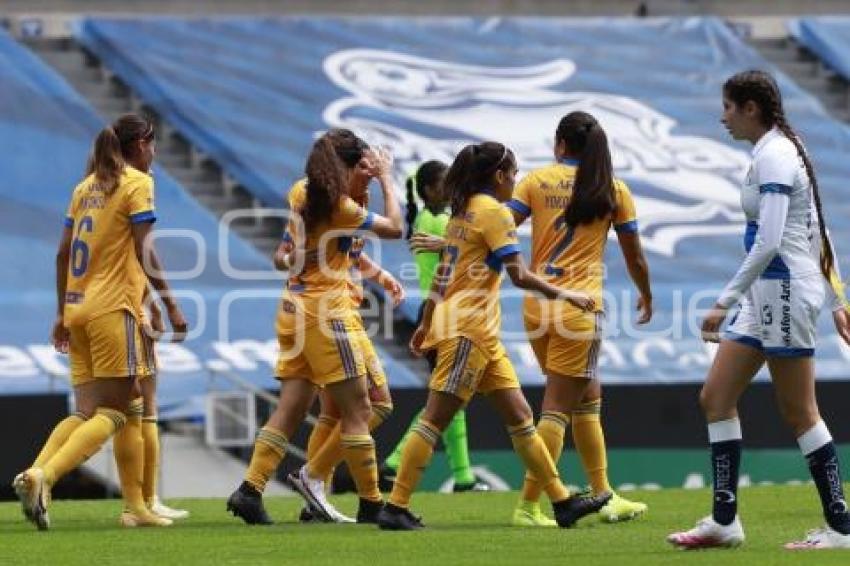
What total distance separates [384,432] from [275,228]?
5.73 meters

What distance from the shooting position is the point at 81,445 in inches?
418

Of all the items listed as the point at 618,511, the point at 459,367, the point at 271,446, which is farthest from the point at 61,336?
the point at 618,511

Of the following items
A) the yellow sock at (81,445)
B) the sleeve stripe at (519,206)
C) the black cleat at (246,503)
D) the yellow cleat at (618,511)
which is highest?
the sleeve stripe at (519,206)

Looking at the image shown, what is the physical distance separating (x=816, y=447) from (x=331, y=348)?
8.64 ft

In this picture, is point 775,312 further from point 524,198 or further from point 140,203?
point 140,203

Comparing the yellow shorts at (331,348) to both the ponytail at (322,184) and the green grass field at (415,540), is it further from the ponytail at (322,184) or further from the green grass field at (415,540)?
the green grass field at (415,540)

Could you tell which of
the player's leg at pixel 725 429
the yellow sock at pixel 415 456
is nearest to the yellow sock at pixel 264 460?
the yellow sock at pixel 415 456

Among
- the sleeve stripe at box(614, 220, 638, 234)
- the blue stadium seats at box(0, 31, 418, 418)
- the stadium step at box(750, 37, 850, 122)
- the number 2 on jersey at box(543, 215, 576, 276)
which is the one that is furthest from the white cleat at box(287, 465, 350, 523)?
the stadium step at box(750, 37, 850, 122)

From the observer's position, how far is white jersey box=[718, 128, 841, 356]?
8.86 meters

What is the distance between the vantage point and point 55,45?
82.3 ft

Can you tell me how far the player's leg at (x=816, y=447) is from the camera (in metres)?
9.09

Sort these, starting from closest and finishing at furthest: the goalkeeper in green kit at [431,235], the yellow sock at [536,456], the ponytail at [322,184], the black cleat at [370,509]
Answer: the ponytail at [322,184]
the yellow sock at [536,456]
the black cleat at [370,509]
the goalkeeper in green kit at [431,235]

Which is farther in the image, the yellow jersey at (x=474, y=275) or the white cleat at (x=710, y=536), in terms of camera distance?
the yellow jersey at (x=474, y=275)

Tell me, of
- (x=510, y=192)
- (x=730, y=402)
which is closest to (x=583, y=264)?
(x=510, y=192)
